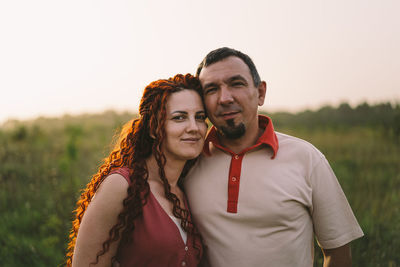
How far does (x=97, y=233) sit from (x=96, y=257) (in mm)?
169

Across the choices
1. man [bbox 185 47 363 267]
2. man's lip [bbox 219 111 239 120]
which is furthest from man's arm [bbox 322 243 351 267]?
man's lip [bbox 219 111 239 120]

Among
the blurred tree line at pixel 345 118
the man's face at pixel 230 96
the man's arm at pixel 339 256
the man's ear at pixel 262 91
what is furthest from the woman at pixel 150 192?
the blurred tree line at pixel 345 118

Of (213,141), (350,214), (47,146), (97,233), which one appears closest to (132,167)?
(97,233)

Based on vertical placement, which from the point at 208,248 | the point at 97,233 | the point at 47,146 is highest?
the point at 97,233

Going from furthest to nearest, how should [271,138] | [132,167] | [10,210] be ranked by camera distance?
[10,210], [271,138], [132,167]

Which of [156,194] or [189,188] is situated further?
[189,188]

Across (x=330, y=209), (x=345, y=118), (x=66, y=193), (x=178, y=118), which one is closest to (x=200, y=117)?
(x=178, y=118)

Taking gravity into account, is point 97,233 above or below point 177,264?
above

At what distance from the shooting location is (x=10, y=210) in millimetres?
5164

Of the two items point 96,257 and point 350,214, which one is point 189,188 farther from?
point 350,214

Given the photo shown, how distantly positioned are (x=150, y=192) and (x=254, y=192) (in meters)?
0.78

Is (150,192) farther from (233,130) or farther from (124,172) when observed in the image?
(233,130)

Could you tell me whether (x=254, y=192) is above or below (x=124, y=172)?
below

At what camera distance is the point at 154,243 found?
2270mm
